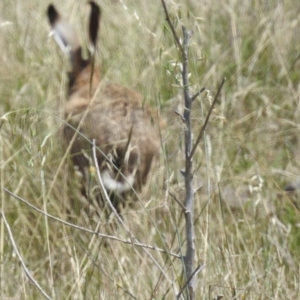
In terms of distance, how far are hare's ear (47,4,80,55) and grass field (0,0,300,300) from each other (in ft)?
0.28

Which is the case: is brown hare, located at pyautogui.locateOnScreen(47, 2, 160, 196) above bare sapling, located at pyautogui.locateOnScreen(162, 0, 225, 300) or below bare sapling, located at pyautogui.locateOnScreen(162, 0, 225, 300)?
below

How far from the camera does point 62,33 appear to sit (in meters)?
5.68

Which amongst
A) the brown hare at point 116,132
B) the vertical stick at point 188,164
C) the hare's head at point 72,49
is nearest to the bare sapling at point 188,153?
the vertical stick at point 188,164

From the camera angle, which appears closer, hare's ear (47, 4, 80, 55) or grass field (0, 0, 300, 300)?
grass field (0, 0, 300, 300)

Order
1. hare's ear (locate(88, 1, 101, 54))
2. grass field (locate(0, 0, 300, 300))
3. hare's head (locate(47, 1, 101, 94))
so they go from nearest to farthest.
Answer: grass field (locate(0, 0, 300, 300)), hare's ear (locate(88, 1, 101, 54)), hare's head (locate(47, 1, 101, 94))

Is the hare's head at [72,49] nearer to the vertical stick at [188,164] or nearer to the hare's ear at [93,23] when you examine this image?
the hare's ear at [93,23]

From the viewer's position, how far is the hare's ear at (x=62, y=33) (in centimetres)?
559

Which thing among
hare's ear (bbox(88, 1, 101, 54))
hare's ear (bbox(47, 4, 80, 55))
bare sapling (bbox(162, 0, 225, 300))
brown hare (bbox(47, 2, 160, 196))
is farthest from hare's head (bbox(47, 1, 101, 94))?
bare sapling (bbox(162, 0, 225, 300))

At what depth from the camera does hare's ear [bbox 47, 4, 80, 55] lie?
5594 mm

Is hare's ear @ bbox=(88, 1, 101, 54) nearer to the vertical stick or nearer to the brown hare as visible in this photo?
the brown hare

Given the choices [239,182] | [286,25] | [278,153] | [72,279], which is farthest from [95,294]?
[286,25]

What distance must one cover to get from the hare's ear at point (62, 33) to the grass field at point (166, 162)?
0.09m

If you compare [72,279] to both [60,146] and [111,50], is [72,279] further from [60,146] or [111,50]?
[111,50]

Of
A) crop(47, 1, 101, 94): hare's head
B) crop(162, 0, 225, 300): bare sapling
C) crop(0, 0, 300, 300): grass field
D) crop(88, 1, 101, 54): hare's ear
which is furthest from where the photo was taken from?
crop(47, 1, 101, 94): hare's head
